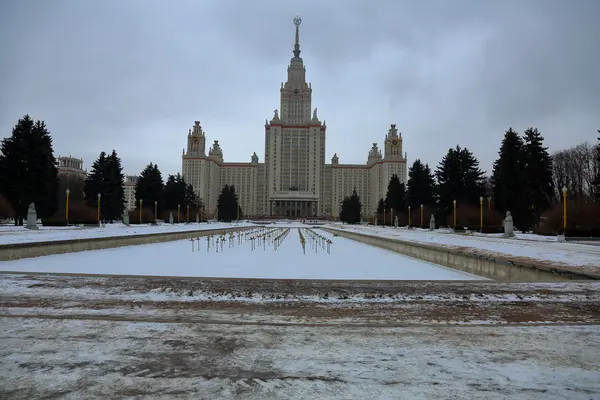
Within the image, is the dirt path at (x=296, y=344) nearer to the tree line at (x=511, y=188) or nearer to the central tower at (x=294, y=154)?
the tree line at (x=511, y=188)

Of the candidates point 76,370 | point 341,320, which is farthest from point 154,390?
point 341,320

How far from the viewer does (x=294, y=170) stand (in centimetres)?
15525

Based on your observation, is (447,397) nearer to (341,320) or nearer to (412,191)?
(341,320)

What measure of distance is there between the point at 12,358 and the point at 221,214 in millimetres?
85282

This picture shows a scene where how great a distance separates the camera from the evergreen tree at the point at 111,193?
54781 millimetres

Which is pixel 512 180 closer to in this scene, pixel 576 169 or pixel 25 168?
pixel 576 169

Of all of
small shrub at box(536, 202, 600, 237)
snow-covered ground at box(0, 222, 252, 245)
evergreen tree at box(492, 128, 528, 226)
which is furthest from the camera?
evergreen tree at box(492, 128, 528, 226)

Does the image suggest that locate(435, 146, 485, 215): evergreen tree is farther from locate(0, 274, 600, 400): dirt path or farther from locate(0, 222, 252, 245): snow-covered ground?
locate(0, 274, 600, 400): dirt path

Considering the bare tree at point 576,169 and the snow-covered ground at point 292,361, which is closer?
the snow-covered ground at point 292,361

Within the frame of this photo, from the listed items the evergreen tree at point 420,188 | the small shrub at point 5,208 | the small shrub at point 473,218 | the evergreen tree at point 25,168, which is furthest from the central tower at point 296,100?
the small shrub at point 5,208

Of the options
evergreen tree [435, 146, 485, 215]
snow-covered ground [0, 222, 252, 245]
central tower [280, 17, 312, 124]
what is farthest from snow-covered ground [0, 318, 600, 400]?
central tower [280, 17, 312, 124]

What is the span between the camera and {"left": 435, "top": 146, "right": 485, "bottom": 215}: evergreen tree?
52594 mm

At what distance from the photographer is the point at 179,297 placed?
6.66m

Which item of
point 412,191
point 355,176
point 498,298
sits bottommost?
point 498,298
